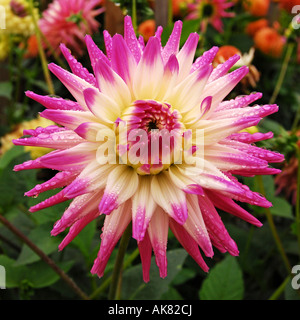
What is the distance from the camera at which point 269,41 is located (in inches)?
55.3

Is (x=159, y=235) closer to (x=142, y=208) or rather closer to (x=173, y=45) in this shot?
(x=142, y=208)

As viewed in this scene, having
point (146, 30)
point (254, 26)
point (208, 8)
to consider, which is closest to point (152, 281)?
point (146, 30)

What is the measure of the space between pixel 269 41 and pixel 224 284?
3.17 feet

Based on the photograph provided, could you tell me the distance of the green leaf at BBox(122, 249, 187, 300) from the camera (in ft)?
2.17

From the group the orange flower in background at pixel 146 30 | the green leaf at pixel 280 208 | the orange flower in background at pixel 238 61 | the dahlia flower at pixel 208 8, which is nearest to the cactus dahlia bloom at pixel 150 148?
the orange flower in background at pixel 238 61

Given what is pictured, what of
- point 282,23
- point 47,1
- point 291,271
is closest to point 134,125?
point 291,271

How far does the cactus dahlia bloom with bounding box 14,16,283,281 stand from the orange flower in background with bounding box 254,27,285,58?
106 centimetres

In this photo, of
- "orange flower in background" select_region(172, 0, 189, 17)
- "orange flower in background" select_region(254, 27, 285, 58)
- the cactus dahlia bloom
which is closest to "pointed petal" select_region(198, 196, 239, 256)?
the cactus dahlia bloom

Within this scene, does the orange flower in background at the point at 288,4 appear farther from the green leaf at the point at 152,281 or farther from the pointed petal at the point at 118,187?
the pointed petal at the point at 118,187

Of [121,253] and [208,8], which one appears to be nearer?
[121,253]

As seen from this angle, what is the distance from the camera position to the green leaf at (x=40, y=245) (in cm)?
67

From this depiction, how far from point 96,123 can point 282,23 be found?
3.96 feet

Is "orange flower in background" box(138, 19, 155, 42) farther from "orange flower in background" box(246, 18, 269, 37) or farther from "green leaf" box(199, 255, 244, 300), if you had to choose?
"orange flower in background" box(246, 18, 269, 37)
